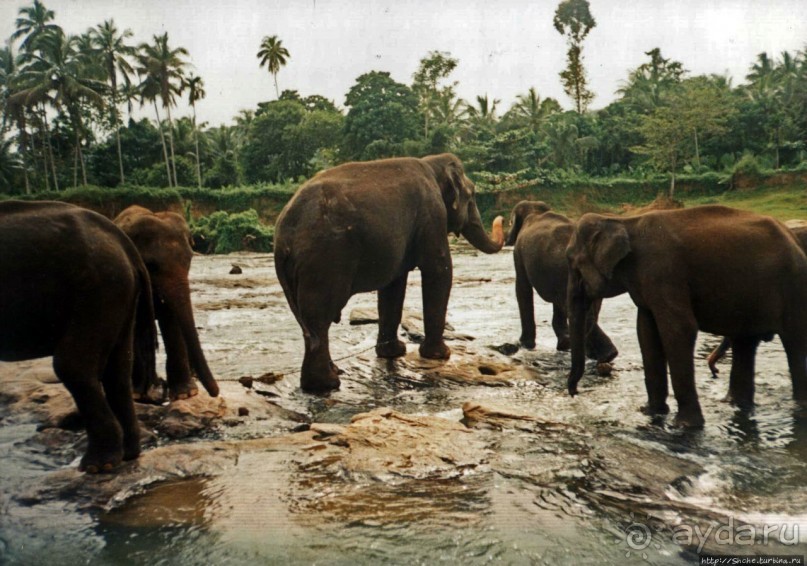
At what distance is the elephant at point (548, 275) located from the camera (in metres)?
8.30

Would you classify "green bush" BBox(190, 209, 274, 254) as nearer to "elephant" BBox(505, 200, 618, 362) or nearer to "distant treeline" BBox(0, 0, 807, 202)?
"distant treeline" BBox(0, 0, 807, 202)

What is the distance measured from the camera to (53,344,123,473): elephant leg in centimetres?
418

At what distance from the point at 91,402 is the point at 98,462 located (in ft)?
1.19

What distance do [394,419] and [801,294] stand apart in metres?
3.25

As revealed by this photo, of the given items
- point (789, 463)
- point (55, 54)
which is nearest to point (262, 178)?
point (55, 54)

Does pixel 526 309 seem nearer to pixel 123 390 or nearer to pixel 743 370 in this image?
pixel 743 370

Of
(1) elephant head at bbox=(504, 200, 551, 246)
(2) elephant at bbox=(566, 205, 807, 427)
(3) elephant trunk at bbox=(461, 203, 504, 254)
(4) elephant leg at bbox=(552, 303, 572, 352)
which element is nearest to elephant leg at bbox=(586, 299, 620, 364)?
(4) elephant leg at bbox=(552, 303, 572, 352)

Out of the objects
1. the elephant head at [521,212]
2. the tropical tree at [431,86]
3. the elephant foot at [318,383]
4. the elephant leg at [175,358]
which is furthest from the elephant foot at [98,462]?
the tropical tree at [431,86]

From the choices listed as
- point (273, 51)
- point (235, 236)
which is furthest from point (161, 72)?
point (273, 51)

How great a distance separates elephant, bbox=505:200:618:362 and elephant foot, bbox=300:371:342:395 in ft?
8.95

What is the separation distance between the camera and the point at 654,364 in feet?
20.3

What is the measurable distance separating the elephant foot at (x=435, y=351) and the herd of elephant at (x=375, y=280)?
2cm

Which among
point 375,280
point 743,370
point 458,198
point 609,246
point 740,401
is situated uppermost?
point 458,198

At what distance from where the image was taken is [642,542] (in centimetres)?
371
